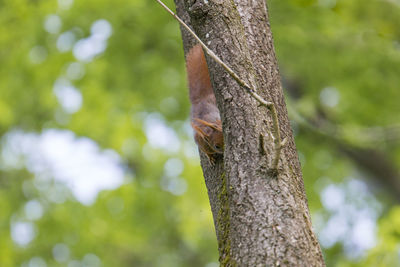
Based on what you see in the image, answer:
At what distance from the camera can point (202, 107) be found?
215 cm

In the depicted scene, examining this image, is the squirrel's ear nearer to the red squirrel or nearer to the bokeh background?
the red squirrel

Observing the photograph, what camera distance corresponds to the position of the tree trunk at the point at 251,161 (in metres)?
1.25

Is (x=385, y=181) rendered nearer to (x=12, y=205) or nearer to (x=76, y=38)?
(x=76, y=38)

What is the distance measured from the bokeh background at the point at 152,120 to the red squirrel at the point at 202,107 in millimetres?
1540

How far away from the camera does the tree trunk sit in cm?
125

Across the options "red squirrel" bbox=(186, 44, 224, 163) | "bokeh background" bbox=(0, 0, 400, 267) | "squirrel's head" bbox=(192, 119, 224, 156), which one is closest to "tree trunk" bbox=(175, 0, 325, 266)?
"squirrel's head" bbox=(192, 119, 224, 156)

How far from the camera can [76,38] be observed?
5160mm

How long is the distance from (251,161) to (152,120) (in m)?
5.59

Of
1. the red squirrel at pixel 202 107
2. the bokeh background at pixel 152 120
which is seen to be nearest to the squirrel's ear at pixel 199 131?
the red squirrel at pixel 202 107

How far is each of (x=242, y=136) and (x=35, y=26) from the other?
164 inches

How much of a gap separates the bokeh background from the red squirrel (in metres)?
1.54

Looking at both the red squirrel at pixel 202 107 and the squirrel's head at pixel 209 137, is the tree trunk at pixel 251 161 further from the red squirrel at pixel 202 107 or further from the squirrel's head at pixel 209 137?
the red squirrel at pixel 202 107

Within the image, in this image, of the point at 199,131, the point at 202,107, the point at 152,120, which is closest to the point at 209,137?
the point at 199,131

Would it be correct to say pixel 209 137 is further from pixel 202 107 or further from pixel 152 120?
A: pixel 152 120
